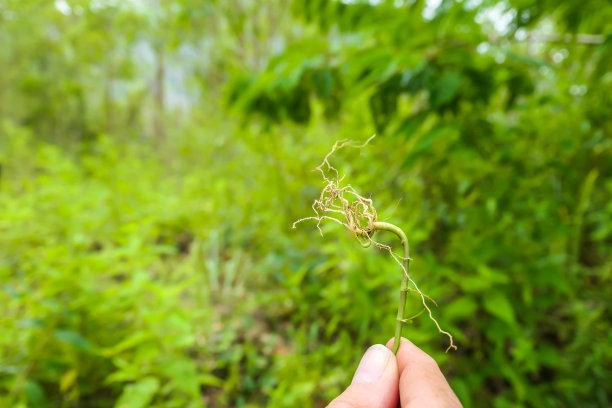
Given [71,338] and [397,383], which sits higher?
[71,338]

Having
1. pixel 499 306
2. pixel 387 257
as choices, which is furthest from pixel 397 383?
pixel 387 257

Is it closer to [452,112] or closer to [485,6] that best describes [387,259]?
[452,112]

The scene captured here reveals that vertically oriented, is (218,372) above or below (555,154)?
below

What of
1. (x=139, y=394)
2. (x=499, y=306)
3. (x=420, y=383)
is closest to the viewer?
(x=420, y=383)

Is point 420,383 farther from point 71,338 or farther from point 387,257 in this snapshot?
point 71,338

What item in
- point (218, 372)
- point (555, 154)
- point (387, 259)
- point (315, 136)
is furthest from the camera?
point (315, 136)

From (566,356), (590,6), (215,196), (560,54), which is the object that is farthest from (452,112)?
(215,196)

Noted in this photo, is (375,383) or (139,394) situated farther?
(139,394)
